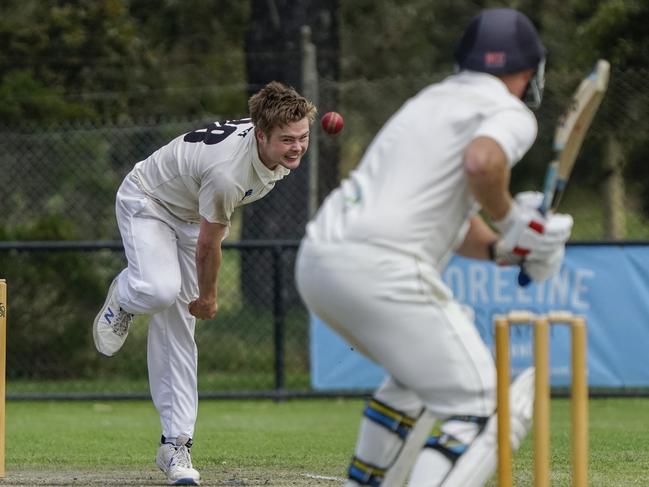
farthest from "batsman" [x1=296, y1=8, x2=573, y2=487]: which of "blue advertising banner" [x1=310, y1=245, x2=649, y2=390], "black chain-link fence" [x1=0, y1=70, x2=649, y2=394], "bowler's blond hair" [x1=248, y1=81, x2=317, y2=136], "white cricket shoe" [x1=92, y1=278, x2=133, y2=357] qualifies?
"black chain-link fence" [x1=0, y1=70, x2=649, y2=394]

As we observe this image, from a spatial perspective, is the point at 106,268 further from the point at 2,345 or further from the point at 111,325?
the point at 2,345

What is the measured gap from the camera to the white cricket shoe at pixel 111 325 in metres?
7.37

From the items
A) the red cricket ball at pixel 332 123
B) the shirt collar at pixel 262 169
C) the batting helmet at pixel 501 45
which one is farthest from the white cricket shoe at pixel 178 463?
the batting helmet at pixel 501 45

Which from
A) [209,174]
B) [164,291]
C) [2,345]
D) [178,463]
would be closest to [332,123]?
[209,174]

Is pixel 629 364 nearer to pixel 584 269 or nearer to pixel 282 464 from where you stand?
pixel 584 269

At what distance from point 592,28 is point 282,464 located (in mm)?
9251

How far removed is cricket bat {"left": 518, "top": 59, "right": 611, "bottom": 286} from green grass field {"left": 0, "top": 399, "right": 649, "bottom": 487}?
6.97 feet

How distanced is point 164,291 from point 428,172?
255 centimetres

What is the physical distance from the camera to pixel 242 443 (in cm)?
898

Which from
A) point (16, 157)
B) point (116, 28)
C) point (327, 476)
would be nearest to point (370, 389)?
point (16, 157)

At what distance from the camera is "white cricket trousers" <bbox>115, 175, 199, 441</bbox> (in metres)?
7.00

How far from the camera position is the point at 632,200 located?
1758cm

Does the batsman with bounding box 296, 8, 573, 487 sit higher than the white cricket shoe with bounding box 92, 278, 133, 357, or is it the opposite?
the batsman with bounding box 296, 8, 573, 487

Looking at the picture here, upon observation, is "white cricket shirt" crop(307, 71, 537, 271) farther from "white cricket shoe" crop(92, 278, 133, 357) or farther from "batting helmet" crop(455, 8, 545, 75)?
"white cricket shoe" crop(92, 278, 133, 357)
